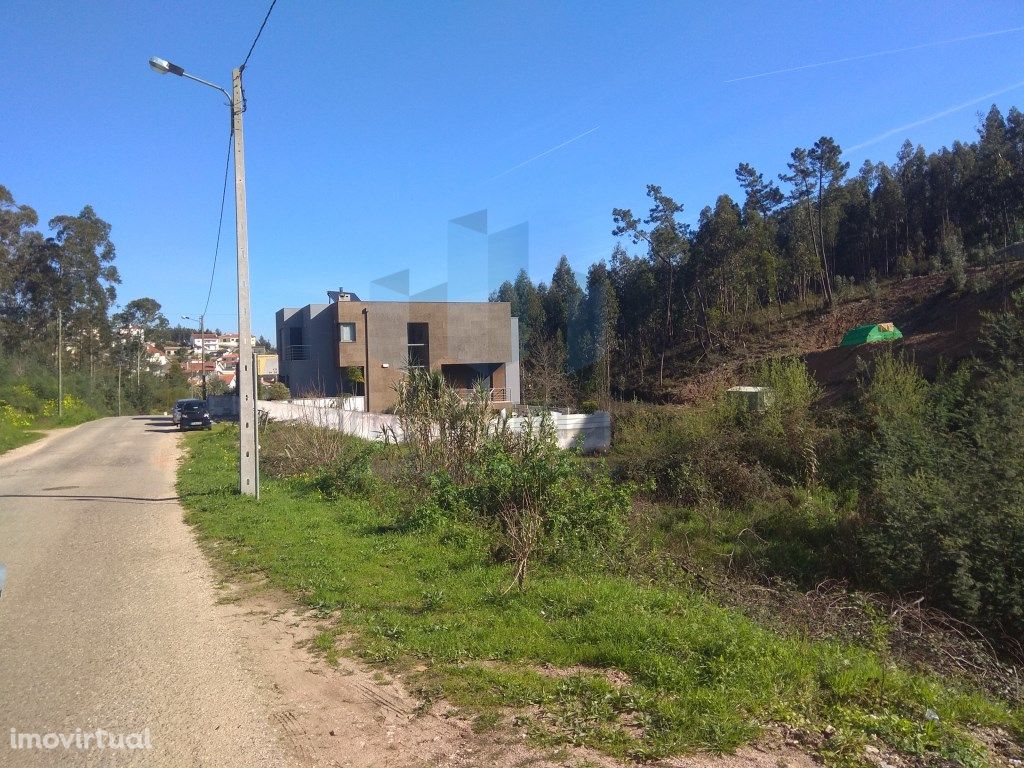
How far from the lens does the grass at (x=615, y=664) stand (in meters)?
3.77

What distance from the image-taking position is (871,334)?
33562 millimetres

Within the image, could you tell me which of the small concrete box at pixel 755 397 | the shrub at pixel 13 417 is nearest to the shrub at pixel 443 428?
the small concrete box at pixel 755 397

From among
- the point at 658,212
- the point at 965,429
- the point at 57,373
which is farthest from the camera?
the point at 57,373

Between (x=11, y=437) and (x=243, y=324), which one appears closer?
(x=243, y=324)

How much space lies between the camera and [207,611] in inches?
252

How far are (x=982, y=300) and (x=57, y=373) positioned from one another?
5735 centimetres

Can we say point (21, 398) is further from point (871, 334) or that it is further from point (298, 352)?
point (871, 334)

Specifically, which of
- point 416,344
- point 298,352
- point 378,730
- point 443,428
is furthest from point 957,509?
point 298,352

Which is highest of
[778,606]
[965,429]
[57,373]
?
[57,373]

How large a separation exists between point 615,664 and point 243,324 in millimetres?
9514

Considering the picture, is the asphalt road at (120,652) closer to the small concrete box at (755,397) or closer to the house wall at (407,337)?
the small concrete box at (755,397)

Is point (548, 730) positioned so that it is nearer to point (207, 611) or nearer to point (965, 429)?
point (207, 611)

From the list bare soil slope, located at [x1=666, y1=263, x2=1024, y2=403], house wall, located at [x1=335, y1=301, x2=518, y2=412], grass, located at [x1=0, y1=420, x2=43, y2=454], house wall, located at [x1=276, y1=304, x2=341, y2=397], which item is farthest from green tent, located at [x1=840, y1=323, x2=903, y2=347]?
grass, located at [x1=0, y1=420, x2=43, y2=454]

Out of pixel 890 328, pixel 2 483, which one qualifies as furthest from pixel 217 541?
pixel 890 328
